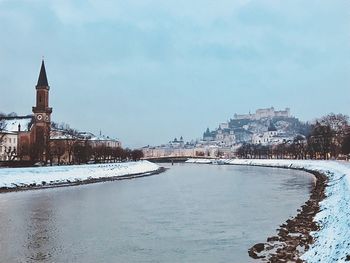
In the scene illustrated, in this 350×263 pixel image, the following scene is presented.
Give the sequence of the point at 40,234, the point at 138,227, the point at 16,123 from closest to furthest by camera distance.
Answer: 1. the point at 40,234
2. the point at 138,227
3. the point at 16,123

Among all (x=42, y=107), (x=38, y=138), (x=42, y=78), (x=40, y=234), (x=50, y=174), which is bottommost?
(x=40, y=234)

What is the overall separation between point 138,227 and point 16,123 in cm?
9951

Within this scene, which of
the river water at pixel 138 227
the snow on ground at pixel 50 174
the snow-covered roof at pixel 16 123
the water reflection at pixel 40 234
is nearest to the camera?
the water reflection at pixel 40 234

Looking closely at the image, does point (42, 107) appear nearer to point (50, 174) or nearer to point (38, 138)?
point (38, 138)

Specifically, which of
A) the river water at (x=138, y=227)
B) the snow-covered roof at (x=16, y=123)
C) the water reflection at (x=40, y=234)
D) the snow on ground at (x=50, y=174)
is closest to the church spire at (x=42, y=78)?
the snow-covered roof at (x=16, y=123)

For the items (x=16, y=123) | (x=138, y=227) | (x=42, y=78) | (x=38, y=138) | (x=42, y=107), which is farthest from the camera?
(x=16, y=123)

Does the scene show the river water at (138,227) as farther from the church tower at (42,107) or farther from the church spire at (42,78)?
the church spire at (42,78)

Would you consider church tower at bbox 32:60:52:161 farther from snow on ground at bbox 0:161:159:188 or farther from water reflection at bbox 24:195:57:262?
water reflection at bbox 24:195:57:262

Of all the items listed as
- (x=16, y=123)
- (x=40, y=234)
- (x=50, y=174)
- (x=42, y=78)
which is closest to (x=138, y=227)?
(x=40, y=234)

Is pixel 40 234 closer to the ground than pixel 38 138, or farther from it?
closer to the ground

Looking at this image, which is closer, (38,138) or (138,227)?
(138,227)

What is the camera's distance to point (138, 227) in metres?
21.6

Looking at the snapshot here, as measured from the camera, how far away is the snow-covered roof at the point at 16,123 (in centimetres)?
11201

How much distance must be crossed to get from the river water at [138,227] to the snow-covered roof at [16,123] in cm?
8101
